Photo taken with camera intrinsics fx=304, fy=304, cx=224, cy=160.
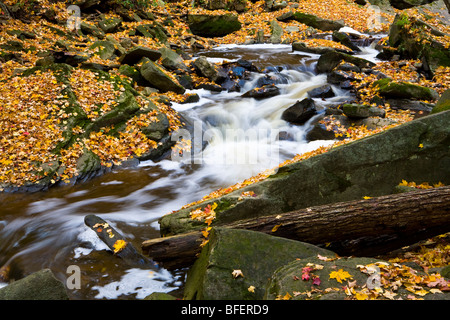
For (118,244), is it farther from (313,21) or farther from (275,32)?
(313,21)

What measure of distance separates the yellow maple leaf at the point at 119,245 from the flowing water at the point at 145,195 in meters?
0.15

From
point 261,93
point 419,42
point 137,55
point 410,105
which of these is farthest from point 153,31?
point 410,105

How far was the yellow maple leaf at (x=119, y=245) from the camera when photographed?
5.24m

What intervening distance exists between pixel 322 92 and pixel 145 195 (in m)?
8.15

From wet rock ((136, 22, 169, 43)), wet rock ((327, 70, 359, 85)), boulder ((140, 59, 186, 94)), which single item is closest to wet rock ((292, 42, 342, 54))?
wet rock ((327, 70, 359, 85))

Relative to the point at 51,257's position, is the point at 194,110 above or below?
above

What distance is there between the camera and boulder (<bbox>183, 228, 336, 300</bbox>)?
3.23m

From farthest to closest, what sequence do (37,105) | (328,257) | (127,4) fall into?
(127,4) < (37,105) < (328,257)

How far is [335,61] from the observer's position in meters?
13.7
